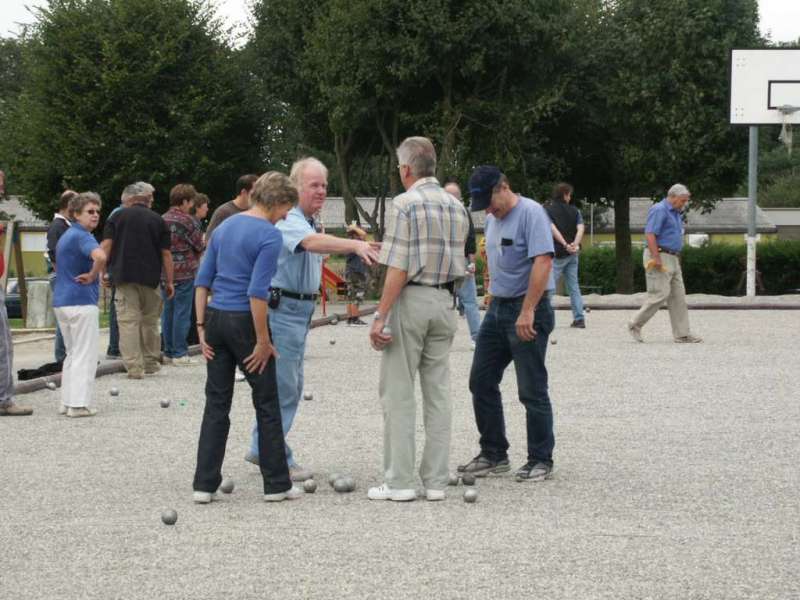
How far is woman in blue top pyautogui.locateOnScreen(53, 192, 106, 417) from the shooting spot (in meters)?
11.3

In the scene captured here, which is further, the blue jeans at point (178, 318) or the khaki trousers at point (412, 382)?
the blue jeans at point (178, 318)

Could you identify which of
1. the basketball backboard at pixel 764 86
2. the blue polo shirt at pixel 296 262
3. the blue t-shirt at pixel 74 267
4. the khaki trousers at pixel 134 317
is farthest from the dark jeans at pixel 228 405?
the basketball backboard at pixel 764 86

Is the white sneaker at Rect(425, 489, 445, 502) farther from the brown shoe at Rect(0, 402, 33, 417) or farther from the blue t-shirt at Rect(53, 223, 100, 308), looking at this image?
the brown shoe at Rect(0, 402, 33, 417)

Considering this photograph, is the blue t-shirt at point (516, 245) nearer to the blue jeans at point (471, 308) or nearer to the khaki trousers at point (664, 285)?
the blue jeans at point (471, 308)

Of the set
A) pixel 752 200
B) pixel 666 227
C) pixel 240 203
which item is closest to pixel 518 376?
pixel 240 203

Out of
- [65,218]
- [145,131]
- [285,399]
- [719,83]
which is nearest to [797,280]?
[719,83]

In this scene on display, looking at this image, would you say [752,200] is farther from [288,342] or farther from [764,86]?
[288,342]

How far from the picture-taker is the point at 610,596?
5.44 m

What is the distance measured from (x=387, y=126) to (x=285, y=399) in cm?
2960

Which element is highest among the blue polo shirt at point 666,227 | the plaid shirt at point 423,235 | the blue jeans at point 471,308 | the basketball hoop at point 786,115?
the basketball hoop at point 786,115

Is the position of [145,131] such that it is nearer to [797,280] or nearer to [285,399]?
[797,280]

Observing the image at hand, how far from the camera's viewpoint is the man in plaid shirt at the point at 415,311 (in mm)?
7441

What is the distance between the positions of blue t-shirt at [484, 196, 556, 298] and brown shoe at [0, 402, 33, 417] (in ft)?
15.4

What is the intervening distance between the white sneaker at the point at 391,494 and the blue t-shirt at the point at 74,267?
15.1 ft
